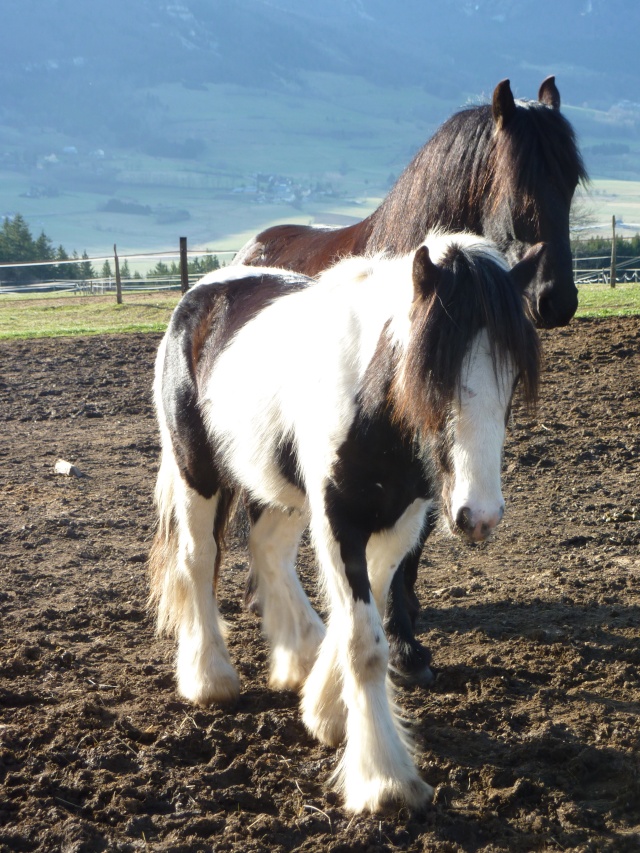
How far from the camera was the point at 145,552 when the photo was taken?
5.70 metres

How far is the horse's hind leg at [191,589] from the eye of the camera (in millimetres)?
4004

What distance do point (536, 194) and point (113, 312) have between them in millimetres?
17666

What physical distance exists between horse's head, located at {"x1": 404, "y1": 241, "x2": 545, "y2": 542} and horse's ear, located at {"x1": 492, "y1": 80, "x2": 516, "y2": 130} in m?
1.85

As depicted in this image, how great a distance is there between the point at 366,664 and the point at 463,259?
4.67 ft

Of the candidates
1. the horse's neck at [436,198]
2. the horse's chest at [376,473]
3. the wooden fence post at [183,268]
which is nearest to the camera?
the horse's chest at [376,473]

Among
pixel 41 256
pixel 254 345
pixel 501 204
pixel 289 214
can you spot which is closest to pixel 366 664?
pixel 254 345

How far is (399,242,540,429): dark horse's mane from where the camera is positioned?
2.70m

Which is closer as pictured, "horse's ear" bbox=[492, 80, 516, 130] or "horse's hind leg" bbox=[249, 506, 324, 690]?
"horse's hind leg" bbox=[249, 506, 324, 690]

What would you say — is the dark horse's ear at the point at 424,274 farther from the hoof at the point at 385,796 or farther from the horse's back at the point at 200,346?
the hoof at the point at 385,796

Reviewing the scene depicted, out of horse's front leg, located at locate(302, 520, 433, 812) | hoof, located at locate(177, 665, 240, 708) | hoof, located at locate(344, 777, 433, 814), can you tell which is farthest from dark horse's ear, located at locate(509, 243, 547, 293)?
hoof, located at locate(177, 665, 240, 708)

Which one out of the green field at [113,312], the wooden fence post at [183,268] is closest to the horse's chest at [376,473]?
the green field at [113,312]

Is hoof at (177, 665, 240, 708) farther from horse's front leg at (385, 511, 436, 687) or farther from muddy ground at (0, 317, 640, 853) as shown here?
horse's front leg at (385, 511, 436, 687)

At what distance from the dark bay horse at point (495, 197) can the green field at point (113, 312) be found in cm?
986

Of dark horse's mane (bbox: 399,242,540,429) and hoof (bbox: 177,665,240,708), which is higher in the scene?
dark horse's mane (bbox: 399,242,540,429)
